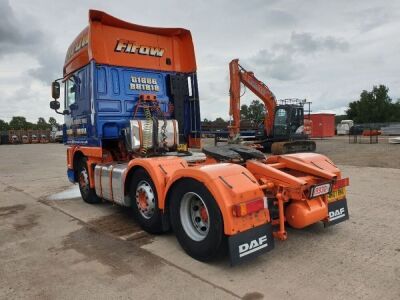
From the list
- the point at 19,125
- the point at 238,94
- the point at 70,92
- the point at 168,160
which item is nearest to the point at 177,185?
the point at 168,160

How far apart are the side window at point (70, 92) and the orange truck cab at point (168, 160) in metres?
0.02

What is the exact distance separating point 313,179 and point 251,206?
1.39m

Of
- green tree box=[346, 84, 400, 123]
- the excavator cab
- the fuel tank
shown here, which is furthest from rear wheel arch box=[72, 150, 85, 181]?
green tree box=[346, 84, 400, 123]

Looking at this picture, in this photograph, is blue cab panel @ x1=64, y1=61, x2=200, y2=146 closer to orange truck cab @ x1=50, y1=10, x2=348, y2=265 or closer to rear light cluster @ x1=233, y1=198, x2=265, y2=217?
orange truck cab @ x1=50, y1=10, x2=348, y2=265

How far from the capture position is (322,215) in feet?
14.4

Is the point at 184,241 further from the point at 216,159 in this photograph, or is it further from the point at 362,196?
the point at 362,196

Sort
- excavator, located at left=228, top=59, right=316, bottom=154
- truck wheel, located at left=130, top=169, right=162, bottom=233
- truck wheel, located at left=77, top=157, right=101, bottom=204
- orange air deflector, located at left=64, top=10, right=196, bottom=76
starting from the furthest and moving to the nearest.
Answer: excavator, located at left=228, top=59, right=316, bottom=154 < truck wheel, located at left=77, top=157, right=101, bottom=204 < orange air deflector, located at left=64, top=10, right=196, bottom=76 < truck wheel, located at left=130, top=169, right=162, bottom=233

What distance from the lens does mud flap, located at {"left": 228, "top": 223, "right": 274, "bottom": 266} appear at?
140 inches

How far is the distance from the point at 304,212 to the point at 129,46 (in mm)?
4537

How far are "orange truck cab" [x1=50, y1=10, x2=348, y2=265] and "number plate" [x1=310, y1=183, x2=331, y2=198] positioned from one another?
0.01m

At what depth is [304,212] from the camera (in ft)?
13.6

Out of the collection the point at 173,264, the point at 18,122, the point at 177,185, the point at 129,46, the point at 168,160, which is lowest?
the point at 173,264

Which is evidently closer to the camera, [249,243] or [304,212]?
[249,243]

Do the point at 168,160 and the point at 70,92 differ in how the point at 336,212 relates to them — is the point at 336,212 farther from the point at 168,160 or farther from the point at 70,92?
the point at 70,92
